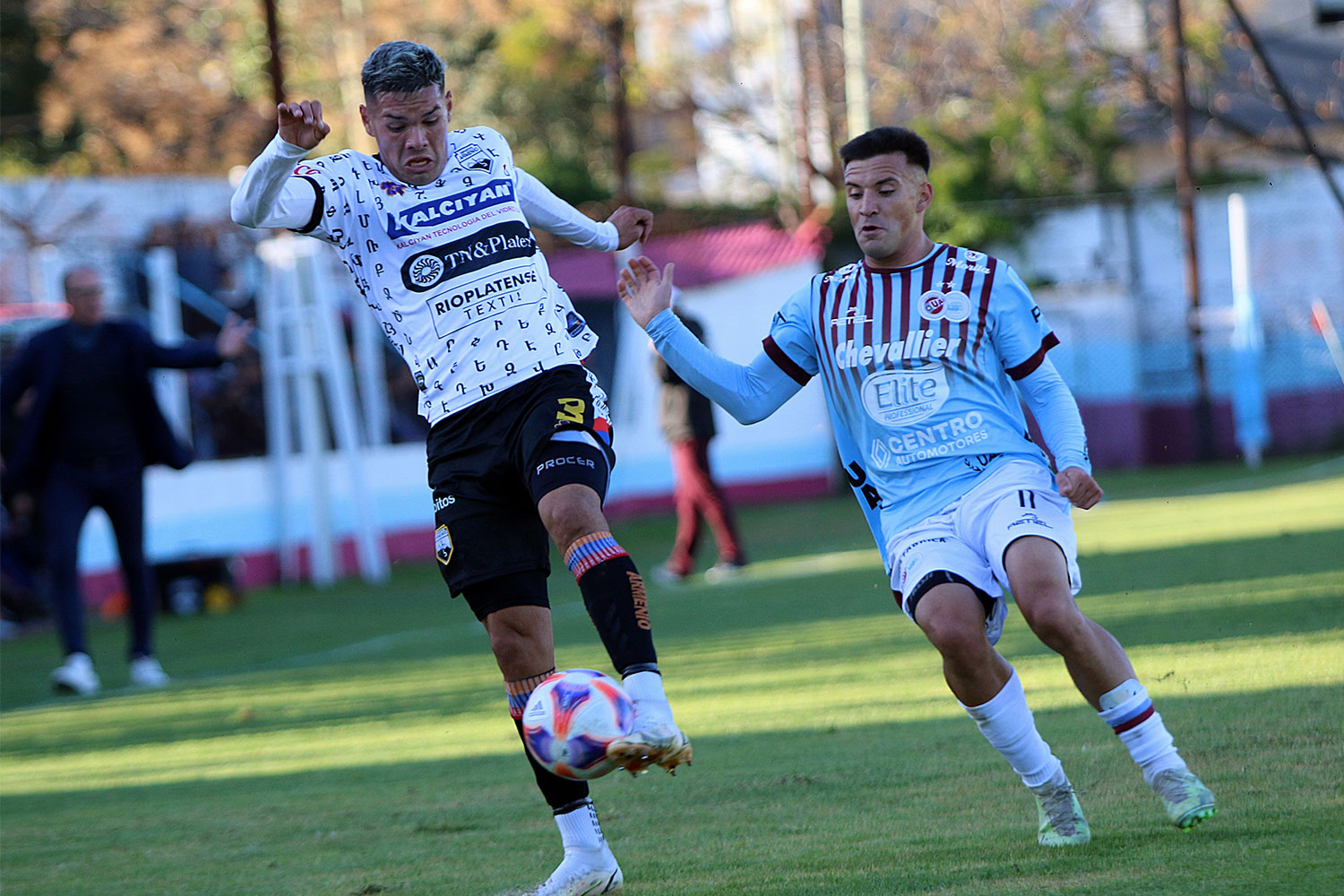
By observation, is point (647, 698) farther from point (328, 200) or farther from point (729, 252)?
point (729, 252)

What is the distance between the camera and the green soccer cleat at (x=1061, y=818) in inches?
171

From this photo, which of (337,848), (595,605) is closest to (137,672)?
(337,848)

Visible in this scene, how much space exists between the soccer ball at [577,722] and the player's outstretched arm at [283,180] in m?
1.56

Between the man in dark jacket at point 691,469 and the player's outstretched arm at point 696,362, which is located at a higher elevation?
the player's outstretched arm at point 696,362

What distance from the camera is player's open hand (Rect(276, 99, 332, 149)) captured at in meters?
4.41

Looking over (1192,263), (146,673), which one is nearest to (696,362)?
(146,673)

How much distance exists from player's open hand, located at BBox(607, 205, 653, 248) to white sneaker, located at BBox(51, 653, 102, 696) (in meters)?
6.56

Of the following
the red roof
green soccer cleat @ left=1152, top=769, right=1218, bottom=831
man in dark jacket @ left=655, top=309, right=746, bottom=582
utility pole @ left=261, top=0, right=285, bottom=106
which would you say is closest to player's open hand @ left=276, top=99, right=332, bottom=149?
green soccer cleat @ left=1152, top=769, right=1218, bottom=831

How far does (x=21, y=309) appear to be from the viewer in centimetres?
1644

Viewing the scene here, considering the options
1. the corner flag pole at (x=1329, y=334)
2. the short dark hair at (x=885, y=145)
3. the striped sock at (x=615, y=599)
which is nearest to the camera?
the striped sock at (x=615, y=599)

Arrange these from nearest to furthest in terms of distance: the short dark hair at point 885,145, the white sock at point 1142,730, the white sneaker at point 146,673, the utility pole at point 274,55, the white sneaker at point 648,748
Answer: the white sneaker at point 648,748
the white sock at point 1142,730
the short dark hair at point 885,145
the white sneaker at point 146,673
the utility pole at point 274,55

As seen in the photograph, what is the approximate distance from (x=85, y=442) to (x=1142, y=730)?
8.08m

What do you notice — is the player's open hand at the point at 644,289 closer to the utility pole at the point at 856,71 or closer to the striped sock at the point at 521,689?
the striped sock at the point at 521,689

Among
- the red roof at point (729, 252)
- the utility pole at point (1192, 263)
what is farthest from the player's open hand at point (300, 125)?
the utility pole at point (1192, 263)
